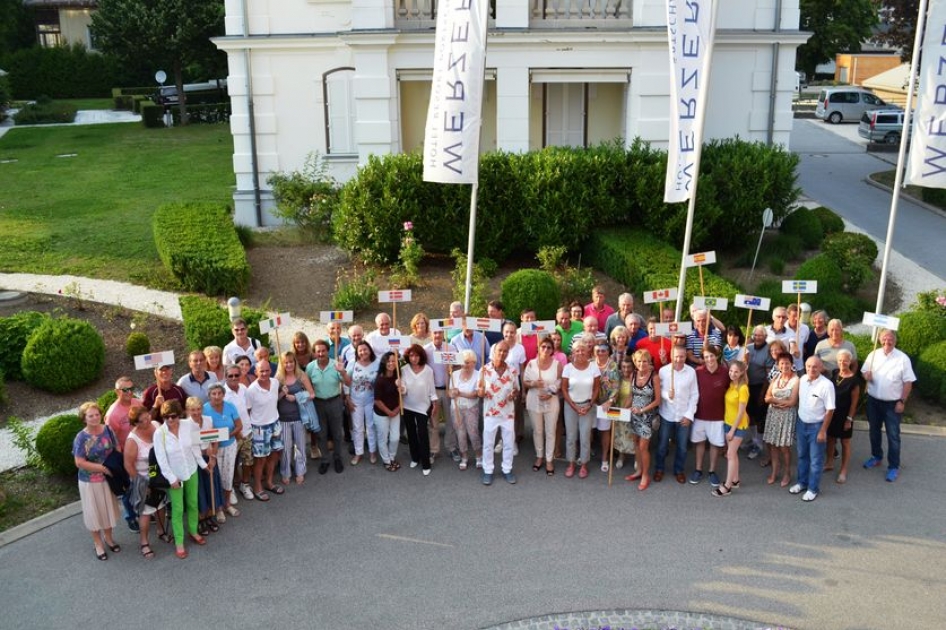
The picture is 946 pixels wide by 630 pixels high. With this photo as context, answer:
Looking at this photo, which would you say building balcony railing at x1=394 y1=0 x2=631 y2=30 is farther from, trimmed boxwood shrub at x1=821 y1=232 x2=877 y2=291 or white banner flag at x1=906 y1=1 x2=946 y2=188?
white banner flag at x1=906 y1=1 x2=946 y2=188

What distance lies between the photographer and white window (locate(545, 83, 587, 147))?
2025 centimetres

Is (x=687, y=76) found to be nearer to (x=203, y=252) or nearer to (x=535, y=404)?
(x=535, y=404)

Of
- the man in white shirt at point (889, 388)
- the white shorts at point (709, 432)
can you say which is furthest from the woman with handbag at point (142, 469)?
the man in white shirt at point (889, 388)

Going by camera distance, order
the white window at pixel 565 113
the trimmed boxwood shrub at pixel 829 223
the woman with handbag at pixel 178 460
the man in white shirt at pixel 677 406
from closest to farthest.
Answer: the woman with handbag at pixel 178 460
the man in white shirt at pixel 677 406
the trimmed boxwood shrub at pixel 829 223
the white window at pixel 565 113

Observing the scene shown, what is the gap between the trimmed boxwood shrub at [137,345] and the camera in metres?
13.2

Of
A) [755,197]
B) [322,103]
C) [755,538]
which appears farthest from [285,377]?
[322,103]

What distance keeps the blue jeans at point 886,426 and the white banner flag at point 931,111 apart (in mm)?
2762

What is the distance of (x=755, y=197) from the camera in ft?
55.3

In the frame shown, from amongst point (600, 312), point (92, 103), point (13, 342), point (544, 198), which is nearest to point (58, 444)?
point (13, 342)

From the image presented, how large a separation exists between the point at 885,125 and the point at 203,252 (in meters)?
25.4

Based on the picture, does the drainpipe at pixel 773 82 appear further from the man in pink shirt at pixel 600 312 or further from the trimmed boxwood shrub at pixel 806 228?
the man in pink shirt at pixel 600 312

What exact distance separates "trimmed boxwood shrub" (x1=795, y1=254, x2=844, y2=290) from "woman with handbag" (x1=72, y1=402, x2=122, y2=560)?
1125 cm

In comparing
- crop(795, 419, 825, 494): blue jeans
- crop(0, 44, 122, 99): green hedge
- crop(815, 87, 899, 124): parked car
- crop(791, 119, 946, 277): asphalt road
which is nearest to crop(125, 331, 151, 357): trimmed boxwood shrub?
crop(795, 419, 825, 494): blue jeans

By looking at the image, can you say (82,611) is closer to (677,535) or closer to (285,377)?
(285,377)
